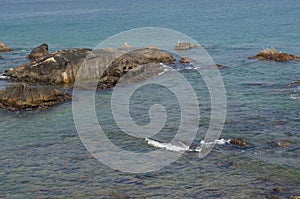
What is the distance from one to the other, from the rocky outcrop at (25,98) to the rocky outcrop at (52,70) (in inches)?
266

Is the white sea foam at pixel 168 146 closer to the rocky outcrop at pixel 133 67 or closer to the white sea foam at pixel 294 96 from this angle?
the white sea foam at pixel 294 96

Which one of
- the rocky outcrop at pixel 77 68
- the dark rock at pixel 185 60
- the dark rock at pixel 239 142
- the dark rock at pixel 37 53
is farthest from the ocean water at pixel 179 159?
the dark rock at pixel 37 53

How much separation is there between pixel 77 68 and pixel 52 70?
7.95 feet

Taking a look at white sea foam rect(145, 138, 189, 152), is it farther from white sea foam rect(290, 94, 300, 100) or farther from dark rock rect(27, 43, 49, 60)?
dark rock rect(27, 43, 49, 60)

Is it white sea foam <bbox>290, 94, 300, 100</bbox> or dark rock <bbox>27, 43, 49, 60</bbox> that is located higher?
dark rock <bbox>27, 43, 49, 60</bbox>

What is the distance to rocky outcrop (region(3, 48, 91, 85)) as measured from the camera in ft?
135

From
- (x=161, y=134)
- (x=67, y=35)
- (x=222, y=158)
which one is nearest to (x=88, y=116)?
(x=161, y=134)

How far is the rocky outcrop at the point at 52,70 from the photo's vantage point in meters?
41.0

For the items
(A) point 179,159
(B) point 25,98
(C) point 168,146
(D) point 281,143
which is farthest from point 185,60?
(A) point 179,159

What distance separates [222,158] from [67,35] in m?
73.1

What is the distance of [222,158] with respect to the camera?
23.1 meters

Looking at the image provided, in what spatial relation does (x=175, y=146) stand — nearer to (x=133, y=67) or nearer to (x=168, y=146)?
(x=168, y=146)

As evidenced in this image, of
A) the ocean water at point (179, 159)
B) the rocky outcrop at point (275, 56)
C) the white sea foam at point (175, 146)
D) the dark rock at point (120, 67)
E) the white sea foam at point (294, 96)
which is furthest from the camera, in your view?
the rocky outcrop at point (275, 56)

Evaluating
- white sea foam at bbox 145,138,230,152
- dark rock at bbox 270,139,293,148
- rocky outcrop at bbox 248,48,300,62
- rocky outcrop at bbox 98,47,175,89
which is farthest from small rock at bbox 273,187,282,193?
rocky outcrop at bbox 248,48,300,62
